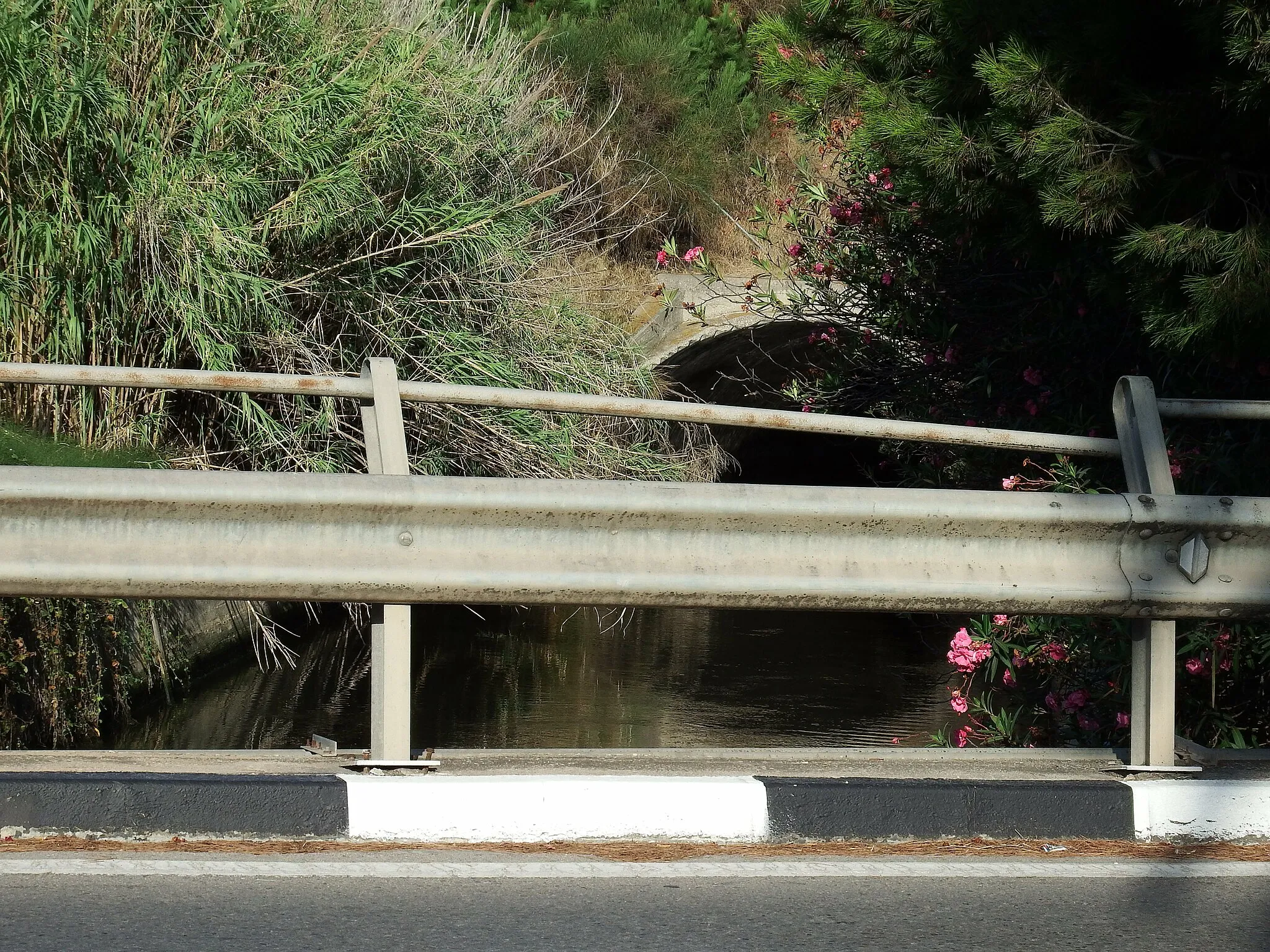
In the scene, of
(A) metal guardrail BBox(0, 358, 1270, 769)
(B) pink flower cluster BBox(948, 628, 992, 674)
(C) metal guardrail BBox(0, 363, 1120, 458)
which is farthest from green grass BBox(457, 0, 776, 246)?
(A) metal guardrail BBox(0, 358, 1270, 769)

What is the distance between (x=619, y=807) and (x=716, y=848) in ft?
0.78

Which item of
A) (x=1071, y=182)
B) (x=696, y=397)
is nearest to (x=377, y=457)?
(x=1071, y=182)

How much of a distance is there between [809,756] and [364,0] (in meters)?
7.91

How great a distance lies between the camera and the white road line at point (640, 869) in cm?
301

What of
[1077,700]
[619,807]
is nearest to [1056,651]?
[1077,700]

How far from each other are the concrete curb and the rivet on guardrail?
50 centimetres

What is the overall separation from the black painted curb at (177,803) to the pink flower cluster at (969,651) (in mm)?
3322

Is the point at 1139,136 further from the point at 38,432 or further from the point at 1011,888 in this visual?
the point at 38,432

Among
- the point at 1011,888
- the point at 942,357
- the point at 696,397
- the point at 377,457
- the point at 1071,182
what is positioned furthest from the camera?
the point at 696,397

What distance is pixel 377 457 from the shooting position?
3412 mm

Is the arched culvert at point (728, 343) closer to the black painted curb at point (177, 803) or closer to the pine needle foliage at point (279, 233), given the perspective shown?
the pine needle foliage at point (279, 233)

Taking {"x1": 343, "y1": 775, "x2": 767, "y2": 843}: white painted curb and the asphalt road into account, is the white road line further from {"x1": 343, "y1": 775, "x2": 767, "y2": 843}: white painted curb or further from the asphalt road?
{"x1": 343, "y1": 775, "x2": 767, "y2": 843}: white painted curb

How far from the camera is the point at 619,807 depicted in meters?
3.32

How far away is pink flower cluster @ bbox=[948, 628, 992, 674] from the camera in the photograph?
5.93m
